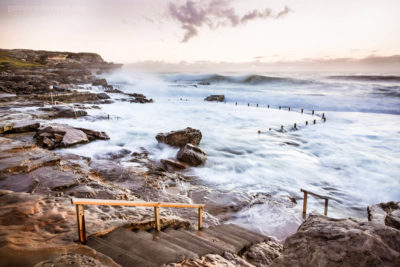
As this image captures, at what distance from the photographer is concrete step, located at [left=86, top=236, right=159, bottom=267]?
127 inches

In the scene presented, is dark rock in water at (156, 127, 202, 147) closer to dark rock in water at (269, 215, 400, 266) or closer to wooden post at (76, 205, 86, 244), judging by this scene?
wooden post at (76, 205, 86, 244)

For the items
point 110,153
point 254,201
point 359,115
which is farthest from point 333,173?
point 359,115

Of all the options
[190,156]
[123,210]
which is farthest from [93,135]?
[123,210]

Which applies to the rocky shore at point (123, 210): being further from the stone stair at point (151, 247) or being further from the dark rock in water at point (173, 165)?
the stone stair at point (151, 247)

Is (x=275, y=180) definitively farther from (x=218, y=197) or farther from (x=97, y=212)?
(x=97, y=212)

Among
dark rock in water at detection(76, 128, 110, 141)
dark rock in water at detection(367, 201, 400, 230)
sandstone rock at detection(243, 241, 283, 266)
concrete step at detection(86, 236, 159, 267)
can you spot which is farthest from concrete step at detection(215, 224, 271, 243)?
dark rock in water at detection(76, 128, 110, 141)

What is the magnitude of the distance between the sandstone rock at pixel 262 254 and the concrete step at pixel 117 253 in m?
2.70

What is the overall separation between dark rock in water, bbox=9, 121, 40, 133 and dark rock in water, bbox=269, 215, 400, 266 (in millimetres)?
17293

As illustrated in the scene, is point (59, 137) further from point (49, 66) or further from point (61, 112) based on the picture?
point (49, 66)

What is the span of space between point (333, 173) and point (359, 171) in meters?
1.74

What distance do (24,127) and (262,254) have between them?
16502 millimetres

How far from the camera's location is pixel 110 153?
43.9ft

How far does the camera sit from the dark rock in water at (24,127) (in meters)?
14.8

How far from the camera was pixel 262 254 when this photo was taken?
210 inches
